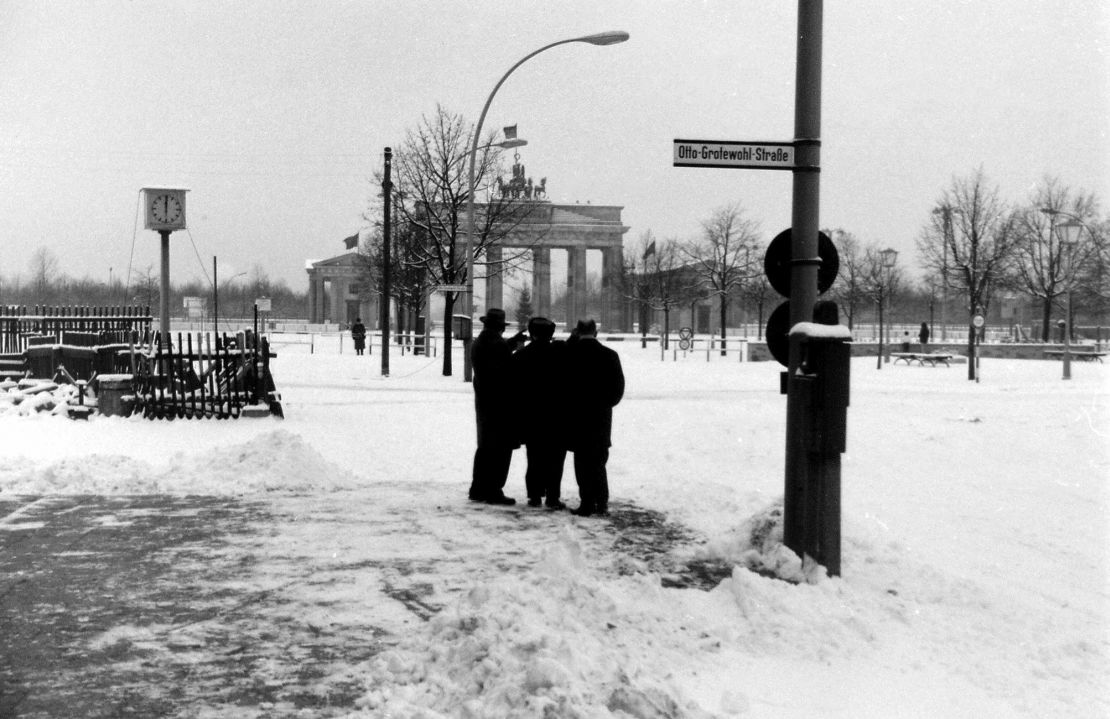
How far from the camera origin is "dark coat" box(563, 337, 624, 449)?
28.0ft

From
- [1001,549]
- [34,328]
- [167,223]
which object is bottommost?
[1001,549]

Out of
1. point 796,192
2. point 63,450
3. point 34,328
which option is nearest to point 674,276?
point 34,328

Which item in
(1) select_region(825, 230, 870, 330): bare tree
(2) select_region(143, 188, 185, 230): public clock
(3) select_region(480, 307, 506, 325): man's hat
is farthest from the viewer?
(1) select_region(825, 230, 870, 330): bare tree

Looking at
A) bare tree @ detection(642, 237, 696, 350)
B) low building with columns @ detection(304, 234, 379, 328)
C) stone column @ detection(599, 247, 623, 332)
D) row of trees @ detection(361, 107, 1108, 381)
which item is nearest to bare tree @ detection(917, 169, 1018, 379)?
row of trees @ detection(361, 107, 1108, 381)

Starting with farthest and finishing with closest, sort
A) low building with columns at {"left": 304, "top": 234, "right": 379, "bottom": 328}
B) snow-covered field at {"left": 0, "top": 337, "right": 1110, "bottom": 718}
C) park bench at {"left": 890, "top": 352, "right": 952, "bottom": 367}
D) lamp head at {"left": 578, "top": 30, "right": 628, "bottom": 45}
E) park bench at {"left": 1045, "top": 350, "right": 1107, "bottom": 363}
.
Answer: low building with columns at {"left": 304, "top": 234, "right": 379, "bottom": 328} → park bench at {"left": 1045, "top": 350, "right": 1107, "bottom": 363} → park bench at {"left": 890, "top": 352, "right": 952, "bottom": 367} → lamp head at {"left": 578, "top": 30, "right": 628, "bottom": 45} → snow-covered field at {"left": 0, "top": 337, "right": 1110, "bottom": 718}

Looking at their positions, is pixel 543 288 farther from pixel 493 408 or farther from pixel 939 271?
pixel 493 408

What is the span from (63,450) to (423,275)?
32.0 metres

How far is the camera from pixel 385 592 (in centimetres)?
606

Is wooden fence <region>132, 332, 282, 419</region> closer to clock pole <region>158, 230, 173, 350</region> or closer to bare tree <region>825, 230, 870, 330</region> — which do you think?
clock pole <region>158, 230, 173, 350</region>

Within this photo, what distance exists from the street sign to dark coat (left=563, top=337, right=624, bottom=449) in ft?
7.48

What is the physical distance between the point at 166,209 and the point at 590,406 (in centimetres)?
996

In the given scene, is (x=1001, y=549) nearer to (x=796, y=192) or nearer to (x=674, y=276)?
(x=796, y=192)

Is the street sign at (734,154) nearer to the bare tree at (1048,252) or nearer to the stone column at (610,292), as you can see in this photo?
the bare tree at (1048,252)

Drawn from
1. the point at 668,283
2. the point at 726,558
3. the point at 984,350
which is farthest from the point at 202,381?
the point at 668,283
